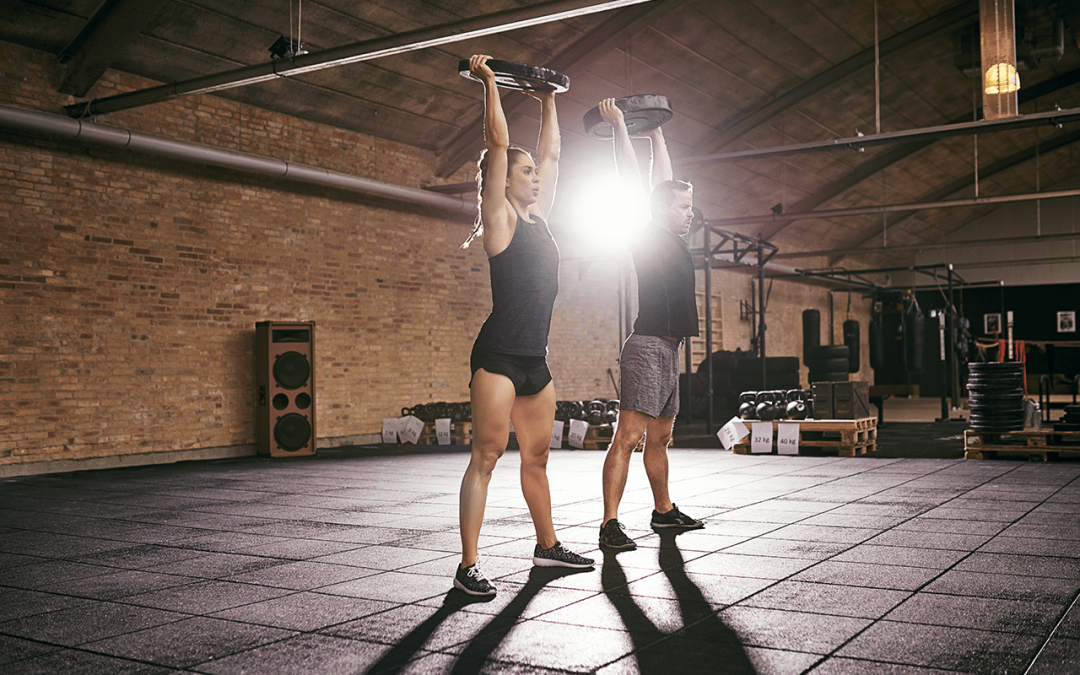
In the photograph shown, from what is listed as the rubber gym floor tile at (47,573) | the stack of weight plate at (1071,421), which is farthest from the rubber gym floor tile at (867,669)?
the stack of weight plate at (1071,421)

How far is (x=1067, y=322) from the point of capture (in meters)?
22.4

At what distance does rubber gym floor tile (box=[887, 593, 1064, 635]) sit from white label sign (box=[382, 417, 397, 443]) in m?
7.91

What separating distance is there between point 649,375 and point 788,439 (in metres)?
4.80

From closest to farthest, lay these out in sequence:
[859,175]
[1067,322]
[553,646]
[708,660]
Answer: [708,660], [553,646], [859,175], [1067,322]

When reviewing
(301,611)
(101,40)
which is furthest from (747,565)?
(101,40)

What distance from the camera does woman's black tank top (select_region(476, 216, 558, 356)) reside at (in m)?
2.91

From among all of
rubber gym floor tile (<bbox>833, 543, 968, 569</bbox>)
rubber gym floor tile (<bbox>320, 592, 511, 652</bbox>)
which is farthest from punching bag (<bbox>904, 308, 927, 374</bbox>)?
rubber gym floor tile (<bbox>320, 592, 511, 652</bbox>)

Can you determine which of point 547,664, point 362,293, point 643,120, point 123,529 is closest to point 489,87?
point 643,120

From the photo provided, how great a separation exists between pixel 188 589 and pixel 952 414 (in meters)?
13.8

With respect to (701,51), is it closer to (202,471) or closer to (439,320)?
(439,320)

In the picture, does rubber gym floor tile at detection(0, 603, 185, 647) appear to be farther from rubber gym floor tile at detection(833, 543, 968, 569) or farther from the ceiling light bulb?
the ceiling light bulb

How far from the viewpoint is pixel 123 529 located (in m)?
4.43

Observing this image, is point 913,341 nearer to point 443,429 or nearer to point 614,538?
point 443,429

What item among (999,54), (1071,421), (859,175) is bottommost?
(1071,421)
